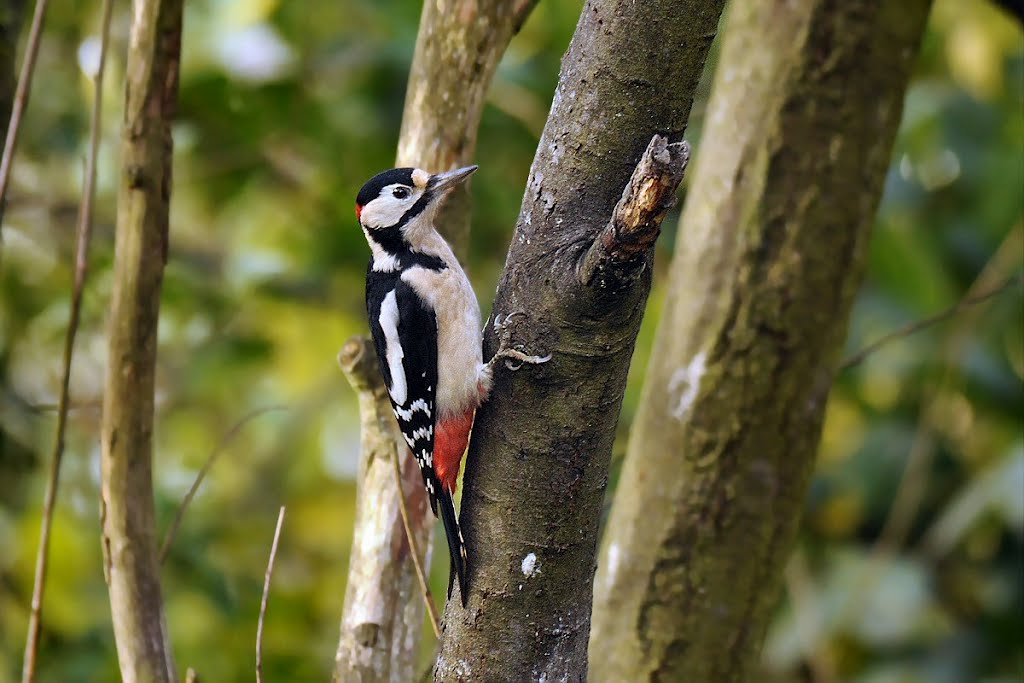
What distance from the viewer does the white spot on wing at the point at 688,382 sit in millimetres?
2332

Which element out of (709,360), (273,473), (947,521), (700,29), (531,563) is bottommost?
(531,563)

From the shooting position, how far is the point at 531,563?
5.08 feet

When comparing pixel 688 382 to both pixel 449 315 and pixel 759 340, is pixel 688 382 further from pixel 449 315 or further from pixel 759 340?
pixel 449 315

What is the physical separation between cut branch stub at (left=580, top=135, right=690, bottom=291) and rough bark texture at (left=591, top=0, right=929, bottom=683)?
96cm

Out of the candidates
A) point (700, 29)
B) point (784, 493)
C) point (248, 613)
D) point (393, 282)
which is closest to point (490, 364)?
point (700, 29)

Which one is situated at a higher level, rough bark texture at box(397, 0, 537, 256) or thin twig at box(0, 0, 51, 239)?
rough bark texture at box(397, 0, 537, 256)

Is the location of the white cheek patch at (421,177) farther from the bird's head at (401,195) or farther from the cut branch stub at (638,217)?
the cut branch stub at (638,217)

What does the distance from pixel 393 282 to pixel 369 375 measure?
845mm

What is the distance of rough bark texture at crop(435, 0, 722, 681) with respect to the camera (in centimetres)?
146

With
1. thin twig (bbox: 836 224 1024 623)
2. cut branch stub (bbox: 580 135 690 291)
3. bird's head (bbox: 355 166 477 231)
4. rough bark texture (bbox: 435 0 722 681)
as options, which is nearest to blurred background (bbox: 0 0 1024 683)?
thin twig (bbox: 836 224 1024 623)

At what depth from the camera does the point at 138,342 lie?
1745 mm

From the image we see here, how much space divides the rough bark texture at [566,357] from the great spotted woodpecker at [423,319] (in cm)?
59

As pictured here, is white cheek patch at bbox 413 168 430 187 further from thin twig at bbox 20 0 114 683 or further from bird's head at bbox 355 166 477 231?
thin twig at bbox 20 0 114 683

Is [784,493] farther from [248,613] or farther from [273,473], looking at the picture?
[273,473]
